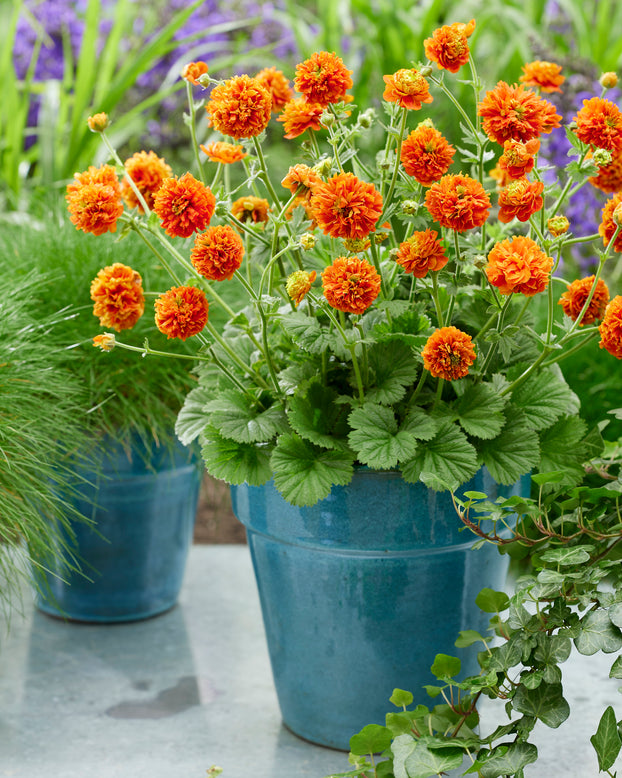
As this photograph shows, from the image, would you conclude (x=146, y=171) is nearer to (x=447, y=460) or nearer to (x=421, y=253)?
(x=421, y=253)

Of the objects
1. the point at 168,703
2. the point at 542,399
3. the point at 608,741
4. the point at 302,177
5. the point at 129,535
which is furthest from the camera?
the point at 129,535

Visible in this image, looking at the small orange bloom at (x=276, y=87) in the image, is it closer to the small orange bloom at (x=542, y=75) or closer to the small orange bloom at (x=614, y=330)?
the small orange bloom at (x=542, y=75)

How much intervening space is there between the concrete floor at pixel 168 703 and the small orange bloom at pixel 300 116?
74 cm

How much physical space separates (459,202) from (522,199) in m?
0.07

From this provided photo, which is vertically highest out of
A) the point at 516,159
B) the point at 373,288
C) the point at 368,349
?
the point at 516,159

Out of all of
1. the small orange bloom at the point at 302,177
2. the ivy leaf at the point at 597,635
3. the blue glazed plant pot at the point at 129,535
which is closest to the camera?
the ivy leaf at the point at 597,635

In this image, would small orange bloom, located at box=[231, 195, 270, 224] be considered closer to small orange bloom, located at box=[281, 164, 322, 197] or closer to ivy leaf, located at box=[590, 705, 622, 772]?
small orange bloom, located at box=[281, 164, 322, 197]

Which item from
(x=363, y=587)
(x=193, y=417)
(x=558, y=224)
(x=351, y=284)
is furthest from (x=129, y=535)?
(x=558, y=224)

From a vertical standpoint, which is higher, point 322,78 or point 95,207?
point 322,78

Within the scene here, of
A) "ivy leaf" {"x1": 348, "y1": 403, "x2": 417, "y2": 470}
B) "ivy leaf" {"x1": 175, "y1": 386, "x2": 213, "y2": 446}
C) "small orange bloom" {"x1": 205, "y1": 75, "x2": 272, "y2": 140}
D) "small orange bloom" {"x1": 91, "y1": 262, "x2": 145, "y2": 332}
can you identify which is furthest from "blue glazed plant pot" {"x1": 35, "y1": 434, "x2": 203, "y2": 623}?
"small orange bloom" {"x1": 205, "y1": 75, "x2": 272, "y2": 140}

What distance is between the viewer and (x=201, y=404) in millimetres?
1083

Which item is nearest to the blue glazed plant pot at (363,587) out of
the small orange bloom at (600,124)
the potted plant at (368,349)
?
the potted plant at (368,349)

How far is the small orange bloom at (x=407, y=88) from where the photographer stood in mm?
867

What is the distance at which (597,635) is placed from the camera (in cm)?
82
